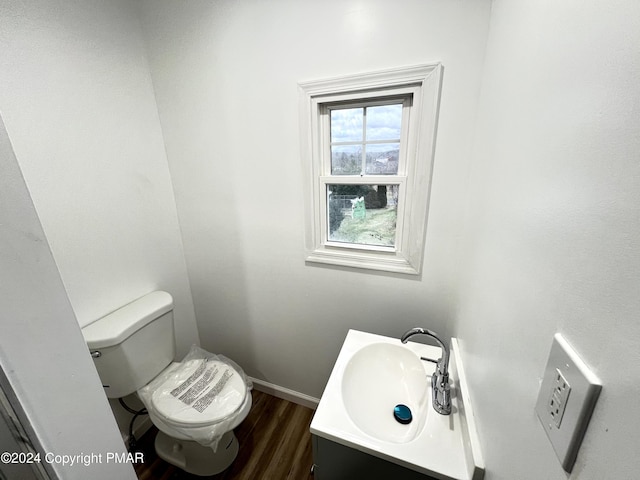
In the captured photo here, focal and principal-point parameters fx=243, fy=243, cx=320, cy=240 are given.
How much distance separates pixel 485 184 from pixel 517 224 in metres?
0.31

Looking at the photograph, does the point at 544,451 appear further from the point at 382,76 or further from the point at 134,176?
the point at 134,176

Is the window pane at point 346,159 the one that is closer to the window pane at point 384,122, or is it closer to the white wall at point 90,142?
the window pane at point 384,122

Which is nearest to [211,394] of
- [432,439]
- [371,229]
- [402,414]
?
[402,414]

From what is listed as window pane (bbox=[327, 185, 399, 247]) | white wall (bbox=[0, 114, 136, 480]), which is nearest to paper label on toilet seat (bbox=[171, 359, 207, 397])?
white wall (bbox=[0, 114, 136, 480])

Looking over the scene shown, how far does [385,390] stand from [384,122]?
116 centimetres

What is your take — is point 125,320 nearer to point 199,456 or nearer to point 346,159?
point 199,456

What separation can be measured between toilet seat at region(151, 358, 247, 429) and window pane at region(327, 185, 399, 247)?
91 centimetres

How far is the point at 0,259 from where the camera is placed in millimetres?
411

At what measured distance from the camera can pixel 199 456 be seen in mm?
1225

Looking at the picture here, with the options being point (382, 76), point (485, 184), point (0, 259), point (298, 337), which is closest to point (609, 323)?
point (485, 184)

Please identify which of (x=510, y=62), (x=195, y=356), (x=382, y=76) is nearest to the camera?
(x=510, y=62)

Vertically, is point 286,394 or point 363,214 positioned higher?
point 363,214

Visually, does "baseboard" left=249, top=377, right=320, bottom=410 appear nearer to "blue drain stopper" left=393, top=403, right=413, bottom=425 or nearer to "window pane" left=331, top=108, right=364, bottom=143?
"blue drain stopper" left=393, top=403, right=413, bottom=425

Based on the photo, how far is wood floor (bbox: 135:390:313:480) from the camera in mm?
1260
